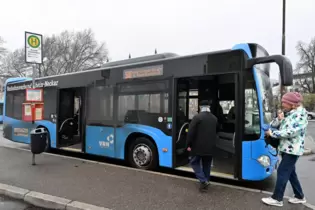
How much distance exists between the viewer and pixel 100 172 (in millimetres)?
6309

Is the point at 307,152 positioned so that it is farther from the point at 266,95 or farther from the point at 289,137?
the point at 289,137

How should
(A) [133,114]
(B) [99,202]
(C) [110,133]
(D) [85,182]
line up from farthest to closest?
(C) [110,133] < (A) [133,114] < (D) [85,182] < (B) [99,202]

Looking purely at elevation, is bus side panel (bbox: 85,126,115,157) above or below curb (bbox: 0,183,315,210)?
above

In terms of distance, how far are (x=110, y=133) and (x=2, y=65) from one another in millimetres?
45036

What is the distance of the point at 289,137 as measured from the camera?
4.17 metres

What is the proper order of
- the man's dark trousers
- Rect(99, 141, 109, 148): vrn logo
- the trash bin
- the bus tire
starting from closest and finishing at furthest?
the man's dark trousers, the bus tire, the trash bin, Rect(99, 141, 109, 148): vrn logo

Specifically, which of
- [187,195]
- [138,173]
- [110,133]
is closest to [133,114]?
[110,133]

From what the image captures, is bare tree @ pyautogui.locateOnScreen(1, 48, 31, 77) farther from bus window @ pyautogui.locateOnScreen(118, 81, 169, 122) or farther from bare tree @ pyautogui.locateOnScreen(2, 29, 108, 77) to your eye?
bus window @ pyautogui.locateOnScreen(118, 81, 169, 122)

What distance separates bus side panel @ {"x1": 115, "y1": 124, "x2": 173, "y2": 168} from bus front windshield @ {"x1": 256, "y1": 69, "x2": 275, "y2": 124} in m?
2.10

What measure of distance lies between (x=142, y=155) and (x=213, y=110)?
2.33m

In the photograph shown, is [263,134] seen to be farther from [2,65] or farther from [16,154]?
[2,65]

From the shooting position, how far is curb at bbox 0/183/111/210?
432cm

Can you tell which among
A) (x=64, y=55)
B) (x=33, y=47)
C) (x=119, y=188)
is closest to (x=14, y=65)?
(x=64, y=55)

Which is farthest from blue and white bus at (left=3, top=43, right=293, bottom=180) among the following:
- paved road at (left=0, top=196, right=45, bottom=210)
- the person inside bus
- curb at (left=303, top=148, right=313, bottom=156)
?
curb at (left=303, top=148, right=313, bottom=156)
